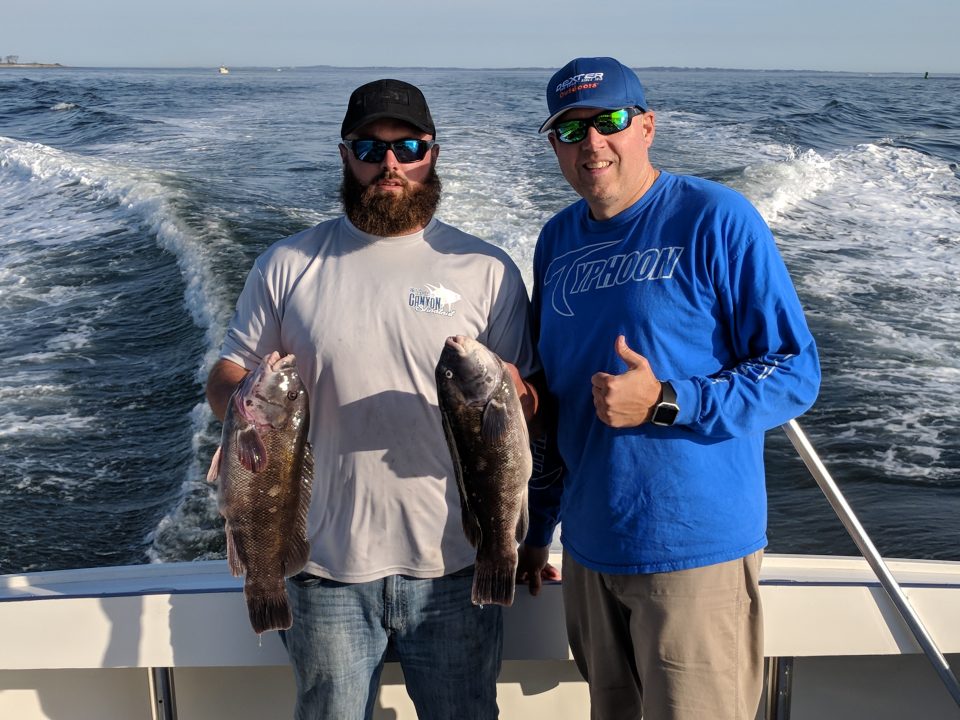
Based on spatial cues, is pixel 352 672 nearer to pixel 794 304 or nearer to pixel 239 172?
pixel 794 304

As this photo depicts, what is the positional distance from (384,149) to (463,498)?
102 centimetres

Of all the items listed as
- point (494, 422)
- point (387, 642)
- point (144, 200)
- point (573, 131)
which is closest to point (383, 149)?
point (573, 131)

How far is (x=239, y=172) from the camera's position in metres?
16.2

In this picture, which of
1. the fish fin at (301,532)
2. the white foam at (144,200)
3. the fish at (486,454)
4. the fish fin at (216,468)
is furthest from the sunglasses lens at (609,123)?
the white foam at (144,200)

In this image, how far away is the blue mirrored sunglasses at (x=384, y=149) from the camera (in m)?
2.70

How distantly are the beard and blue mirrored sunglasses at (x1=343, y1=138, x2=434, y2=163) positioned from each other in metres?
0.06

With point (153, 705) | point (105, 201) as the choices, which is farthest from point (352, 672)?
point (105, 201)

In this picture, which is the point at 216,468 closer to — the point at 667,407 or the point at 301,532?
the point at 301,532

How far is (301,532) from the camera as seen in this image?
2477 millimetres

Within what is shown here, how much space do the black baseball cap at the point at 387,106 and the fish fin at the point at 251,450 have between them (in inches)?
34.7

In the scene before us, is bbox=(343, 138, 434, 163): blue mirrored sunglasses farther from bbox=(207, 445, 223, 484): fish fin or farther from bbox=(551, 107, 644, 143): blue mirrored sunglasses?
bbox=(207, 445, 223, 484): fish fin

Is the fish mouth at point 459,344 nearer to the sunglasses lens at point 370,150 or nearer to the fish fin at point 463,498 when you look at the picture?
the fish fin at point 463,498

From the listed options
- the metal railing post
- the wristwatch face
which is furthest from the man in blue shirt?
the metal railing post

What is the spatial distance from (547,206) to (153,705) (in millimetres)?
10458
